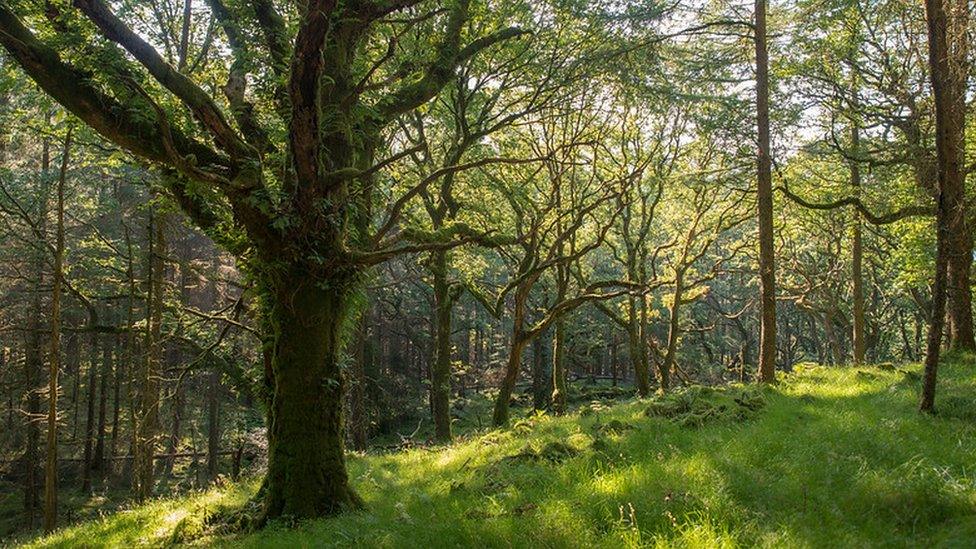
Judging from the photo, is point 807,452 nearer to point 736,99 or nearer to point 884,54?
point 736,99

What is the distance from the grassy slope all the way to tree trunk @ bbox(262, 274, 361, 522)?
54cm

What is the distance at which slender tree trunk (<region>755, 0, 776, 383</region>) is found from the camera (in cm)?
1175

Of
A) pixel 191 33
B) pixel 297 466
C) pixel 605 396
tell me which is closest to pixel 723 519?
pixel 297 466

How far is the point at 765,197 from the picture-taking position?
1194cm

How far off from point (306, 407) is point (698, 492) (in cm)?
461

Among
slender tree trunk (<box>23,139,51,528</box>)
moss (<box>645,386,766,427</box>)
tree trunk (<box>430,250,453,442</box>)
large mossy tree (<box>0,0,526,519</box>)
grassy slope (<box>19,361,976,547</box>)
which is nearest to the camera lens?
grassy slope (<box>19,361,976,547</box>)

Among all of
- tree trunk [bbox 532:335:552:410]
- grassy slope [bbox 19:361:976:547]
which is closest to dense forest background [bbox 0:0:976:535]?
grassy slope [bbox 19:361:976:547]

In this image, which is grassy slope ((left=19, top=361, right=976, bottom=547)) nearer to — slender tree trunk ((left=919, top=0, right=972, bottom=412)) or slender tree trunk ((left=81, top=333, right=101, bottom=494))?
slender tree trunk ((left=919, top=0, right=972, bottom=412))

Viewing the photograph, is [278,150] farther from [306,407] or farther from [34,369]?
[34,369]

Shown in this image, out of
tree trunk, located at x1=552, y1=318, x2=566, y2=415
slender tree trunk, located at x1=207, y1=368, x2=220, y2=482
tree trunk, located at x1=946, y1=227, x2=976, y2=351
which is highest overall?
tree trunk, located at x1=946, y1=227, x2=976, y2=351

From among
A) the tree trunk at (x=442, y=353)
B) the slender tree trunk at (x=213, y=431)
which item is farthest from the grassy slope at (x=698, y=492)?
the slender tree trunk at (x=213, y=431)

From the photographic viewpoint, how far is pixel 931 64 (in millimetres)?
7148

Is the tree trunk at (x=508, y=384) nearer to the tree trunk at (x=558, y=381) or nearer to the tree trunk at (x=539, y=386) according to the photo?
the tree trunk at (x=558, y=381)

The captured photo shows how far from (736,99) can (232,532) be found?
15215 mm
